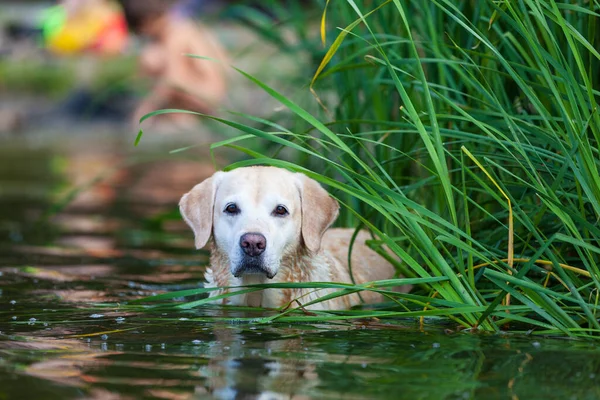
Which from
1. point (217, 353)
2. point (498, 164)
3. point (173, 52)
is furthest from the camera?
point (173, 52)

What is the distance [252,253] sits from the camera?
4512mm

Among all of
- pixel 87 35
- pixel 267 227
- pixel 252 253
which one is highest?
pixel 87 35

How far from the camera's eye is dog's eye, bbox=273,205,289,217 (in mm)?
4754

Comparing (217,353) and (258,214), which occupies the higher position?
(258,214)

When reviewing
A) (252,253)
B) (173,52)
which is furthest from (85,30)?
(252,253)

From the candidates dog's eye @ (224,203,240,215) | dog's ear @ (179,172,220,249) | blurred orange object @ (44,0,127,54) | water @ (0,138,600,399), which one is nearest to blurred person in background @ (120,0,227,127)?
water @ (0,138,600,399)

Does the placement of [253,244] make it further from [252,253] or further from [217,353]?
[217,353]

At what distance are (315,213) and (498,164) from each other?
997 millimetres

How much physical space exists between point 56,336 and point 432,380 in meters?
1.51

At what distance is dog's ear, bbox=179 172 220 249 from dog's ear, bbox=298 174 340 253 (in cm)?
42

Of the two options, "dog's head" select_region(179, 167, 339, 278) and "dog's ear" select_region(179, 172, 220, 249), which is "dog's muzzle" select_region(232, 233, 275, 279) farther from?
"dog's ear" select_region(179, 172, 220, 249)

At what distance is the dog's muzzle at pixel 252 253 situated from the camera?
4.50 meters

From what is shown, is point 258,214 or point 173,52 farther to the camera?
point 173,52

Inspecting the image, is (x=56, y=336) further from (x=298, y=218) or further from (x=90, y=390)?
(x=298, y=218)
